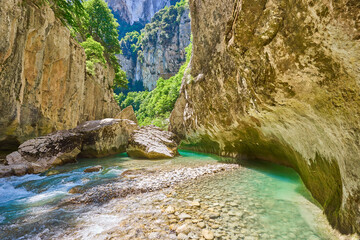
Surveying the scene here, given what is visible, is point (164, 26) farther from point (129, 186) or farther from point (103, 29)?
point (129, 186)

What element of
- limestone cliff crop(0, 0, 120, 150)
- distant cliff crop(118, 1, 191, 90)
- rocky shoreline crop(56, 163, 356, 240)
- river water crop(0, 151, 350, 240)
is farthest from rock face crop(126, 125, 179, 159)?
distant cliff crop(118, 1, 191, 90)

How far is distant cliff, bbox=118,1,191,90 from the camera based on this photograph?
5453 centimetres

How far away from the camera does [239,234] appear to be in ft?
8.94

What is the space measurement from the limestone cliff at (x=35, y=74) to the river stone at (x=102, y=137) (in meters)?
1.84

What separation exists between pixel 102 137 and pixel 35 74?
5.46 m

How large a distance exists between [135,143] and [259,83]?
10.4 metres

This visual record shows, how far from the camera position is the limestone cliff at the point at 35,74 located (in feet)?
24.6

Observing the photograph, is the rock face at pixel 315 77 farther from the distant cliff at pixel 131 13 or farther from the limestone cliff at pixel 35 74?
the distant cliff at pixel 131 13

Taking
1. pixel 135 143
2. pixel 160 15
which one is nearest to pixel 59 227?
pixel 135 143

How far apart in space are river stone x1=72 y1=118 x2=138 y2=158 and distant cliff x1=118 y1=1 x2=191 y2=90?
147ft

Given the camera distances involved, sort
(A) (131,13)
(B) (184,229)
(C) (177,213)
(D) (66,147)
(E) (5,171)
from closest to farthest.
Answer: (B) (184,229) < (C) (177,213) < (E) (5,171) < (D) (66,147) < (A) (131,13)

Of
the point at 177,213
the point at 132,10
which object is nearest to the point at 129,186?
the point at 177,213

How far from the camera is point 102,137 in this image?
1295cm

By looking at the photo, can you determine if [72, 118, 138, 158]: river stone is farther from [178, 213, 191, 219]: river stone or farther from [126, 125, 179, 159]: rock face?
[178, 213, 191, 219]: river stone
